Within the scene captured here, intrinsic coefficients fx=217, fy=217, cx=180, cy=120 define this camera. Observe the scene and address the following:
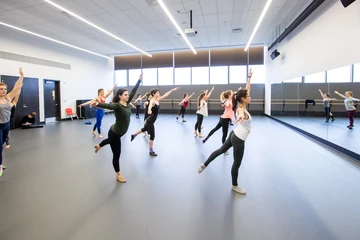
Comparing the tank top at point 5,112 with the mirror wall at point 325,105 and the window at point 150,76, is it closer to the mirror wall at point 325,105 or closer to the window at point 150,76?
the mirror wall at point 325,105

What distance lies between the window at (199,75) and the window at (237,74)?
1581 mm

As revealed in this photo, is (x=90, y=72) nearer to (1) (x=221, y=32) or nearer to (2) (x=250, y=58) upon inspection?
(1) (x=221, y=32)

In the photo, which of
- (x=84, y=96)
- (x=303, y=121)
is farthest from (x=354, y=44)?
(x=84, y=96)

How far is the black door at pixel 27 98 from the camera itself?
9.09 m

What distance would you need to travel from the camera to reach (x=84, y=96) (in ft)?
43.7

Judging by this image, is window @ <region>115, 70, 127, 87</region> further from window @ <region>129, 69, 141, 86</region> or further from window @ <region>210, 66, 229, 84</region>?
window @ <region>210, 66, 229, 84</region>

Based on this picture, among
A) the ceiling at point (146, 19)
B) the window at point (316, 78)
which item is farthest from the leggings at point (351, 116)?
the ceiling at point (146, 19)

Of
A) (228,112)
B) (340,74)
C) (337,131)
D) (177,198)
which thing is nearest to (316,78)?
(340,74)

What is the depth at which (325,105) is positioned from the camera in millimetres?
6531

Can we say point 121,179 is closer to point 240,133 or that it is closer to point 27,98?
point 240,133

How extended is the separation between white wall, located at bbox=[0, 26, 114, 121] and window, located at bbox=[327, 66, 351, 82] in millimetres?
11377

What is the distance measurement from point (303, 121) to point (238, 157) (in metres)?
6.30

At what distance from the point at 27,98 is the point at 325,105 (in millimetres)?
11637

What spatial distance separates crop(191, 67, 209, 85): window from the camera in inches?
577
